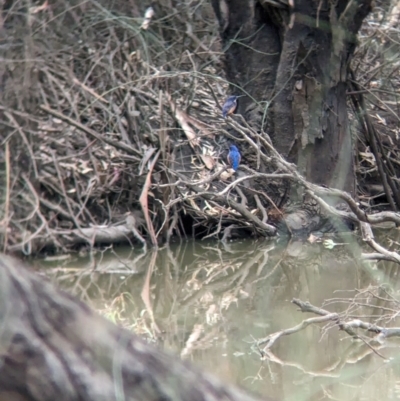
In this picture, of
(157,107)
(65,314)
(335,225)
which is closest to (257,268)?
(335,225)

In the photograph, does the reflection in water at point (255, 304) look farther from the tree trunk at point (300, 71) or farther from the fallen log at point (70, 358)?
the fallen log at point (70, 358)

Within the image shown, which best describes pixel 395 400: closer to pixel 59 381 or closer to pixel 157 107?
pixel 59 381

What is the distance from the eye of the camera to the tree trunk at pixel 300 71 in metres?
5.86

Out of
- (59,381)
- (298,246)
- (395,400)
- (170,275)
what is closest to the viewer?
(59,381)

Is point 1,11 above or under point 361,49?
above

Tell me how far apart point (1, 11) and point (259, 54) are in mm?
2043

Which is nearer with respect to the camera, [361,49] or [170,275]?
[170,275]

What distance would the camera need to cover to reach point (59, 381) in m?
1.11

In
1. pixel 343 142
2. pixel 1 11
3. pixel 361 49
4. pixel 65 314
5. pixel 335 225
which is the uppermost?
pixel 65 314

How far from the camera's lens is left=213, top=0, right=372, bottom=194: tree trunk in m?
5.86

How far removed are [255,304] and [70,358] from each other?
10.5ft

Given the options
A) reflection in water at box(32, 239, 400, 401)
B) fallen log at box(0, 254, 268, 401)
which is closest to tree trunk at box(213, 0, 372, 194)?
reflection in water at box(32, 239, 400, 401)

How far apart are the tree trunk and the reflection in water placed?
27.9 inches

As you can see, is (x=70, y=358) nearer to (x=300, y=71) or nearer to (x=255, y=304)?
(x=255, y=304)
